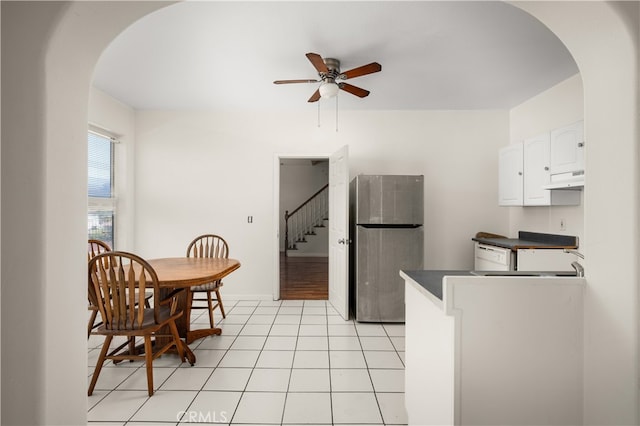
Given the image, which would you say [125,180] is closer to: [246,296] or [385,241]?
[246,296]

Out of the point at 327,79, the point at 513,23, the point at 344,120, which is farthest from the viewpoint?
the point at 344,120

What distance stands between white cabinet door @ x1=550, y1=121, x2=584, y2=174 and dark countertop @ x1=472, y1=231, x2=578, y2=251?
0.74 m

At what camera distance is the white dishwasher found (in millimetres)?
3282

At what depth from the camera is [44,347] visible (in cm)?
106

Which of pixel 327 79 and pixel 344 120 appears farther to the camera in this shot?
pixel 344 120

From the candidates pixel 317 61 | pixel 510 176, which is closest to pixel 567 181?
pixel 510 176

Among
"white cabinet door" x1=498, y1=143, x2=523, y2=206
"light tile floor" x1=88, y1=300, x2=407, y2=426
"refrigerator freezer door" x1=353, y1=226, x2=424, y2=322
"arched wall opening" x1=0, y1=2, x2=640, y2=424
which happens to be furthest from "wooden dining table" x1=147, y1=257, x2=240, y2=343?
"white cabinet door" x1=498, y1=143, x2=523, y2=206

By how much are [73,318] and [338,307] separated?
3.09 m

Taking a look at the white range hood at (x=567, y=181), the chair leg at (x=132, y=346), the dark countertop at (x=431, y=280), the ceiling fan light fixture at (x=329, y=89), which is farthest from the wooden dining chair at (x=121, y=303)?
the white range hood at (x=567, y=181)

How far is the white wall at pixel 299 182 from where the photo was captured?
9.30 meters

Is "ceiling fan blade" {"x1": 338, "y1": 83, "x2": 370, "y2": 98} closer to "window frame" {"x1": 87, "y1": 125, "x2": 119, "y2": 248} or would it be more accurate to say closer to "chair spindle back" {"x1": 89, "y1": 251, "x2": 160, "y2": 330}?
"chair spindle back" {"x1": 89, "y1": 251, "x2": 160, "y2": 330}

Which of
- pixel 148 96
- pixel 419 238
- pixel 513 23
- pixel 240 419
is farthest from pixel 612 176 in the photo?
pixel 148 96

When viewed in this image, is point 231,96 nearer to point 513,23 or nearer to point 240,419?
point 513,23

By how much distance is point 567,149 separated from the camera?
2.98m
